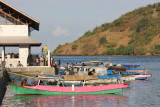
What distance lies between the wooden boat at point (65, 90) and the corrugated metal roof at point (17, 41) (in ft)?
31.2

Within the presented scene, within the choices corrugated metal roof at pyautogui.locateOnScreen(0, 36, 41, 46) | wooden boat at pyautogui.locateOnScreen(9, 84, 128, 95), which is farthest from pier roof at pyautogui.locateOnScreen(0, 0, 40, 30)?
wooden boat at pyautogui.locateOnScreen(9, 84, 128, 95)

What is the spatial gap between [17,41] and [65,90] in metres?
12.4

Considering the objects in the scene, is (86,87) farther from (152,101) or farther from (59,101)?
(152,101)

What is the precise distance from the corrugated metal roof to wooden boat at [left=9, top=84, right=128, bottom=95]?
9503mm

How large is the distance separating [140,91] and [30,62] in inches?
657

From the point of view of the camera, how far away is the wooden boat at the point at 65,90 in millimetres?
38219

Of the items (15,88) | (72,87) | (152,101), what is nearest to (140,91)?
(152,101)

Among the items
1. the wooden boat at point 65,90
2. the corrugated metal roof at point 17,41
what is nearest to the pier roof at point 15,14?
the corrugated metal roof at point 17,41

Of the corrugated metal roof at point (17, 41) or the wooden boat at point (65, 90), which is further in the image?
the corrugated metal roof at point (17, 41)

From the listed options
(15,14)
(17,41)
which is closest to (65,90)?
(17,41)

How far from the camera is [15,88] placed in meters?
38.1

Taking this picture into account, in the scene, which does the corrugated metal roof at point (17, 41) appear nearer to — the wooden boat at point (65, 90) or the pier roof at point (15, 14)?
the pier roof at point (15, 14)

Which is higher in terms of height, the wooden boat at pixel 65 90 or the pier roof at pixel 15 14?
the pier roof at pixel 15 14

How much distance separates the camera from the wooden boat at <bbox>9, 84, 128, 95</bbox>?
38.2m
